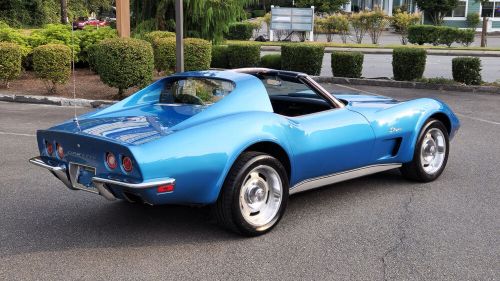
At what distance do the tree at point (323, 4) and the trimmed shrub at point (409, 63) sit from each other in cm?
3413

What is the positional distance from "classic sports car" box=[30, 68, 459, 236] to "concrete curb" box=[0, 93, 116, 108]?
6790 mm

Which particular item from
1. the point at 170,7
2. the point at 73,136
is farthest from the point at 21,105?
the point at 73,136

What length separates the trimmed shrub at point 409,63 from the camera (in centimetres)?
1521

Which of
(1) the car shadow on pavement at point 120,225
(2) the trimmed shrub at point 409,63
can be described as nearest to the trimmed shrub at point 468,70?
(2) the trimmed shrub at point 409,63

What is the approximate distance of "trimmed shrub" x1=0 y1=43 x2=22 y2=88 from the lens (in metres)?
12.7

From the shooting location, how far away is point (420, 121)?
5902 mm

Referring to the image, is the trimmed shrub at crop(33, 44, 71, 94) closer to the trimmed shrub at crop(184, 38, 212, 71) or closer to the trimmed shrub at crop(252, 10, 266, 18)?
the trimmed shrub at crop(184, 38, 212, 71)

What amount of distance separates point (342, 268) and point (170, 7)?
14291mm

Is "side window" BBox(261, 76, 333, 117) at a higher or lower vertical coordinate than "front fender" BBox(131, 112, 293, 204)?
higher

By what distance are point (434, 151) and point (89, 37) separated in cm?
1136

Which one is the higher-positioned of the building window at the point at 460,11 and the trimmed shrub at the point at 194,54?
the building window at the point at 460,11

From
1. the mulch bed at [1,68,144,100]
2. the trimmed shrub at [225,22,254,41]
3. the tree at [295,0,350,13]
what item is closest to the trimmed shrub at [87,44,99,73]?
the mulch bed at [1,68,144,100]

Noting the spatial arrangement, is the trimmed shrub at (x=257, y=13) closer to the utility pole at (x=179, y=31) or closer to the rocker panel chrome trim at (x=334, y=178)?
Answer: the utility pole at (x=179, y=31)

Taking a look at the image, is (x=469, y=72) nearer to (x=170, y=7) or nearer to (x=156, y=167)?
(x=170, y=7)
